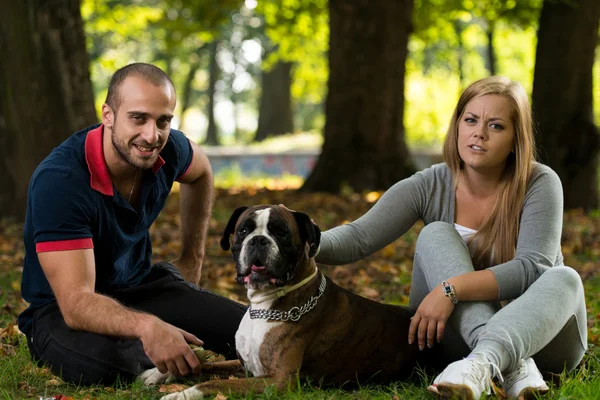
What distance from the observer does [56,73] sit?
9.20 meters

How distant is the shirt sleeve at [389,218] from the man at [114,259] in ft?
2.98

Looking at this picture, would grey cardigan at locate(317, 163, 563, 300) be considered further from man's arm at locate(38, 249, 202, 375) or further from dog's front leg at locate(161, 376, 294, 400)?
man's arm at locate(38, 249, 202, 375)

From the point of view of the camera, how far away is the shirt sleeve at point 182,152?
477 cm

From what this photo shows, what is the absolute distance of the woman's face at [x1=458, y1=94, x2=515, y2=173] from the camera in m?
4.11

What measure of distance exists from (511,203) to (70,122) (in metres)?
6.43

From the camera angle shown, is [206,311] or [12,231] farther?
[12,231]

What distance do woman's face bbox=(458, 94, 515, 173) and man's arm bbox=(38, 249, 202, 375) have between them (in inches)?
68.0

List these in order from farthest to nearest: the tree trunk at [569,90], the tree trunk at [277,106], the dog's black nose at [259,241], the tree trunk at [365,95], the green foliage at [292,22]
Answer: the tree trunk at [277,106] < the green foliage at [292,22] < the tree trunk at [365,95] < the tree trunk at [569,90] < the dog's black nose at [259,241]

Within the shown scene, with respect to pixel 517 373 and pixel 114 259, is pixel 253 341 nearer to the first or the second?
pixel 114 259

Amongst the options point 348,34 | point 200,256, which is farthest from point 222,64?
point 200,256

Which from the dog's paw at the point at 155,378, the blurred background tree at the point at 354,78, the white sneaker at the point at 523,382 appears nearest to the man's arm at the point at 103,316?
the dog's paw at the point at 155,378

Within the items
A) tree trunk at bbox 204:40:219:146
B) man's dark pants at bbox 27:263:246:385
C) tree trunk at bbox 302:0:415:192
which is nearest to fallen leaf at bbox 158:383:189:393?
man's dark pants at bbox 27:263:246:385

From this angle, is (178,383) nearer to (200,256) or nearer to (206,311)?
(206,311)

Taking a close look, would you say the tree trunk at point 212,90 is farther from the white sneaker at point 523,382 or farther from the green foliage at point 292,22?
the white sneaker at point 523,382
